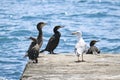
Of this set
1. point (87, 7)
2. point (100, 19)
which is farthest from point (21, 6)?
point (100, 19)

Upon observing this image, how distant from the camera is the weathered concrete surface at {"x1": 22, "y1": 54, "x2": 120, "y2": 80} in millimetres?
11766

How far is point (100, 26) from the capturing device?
137ft

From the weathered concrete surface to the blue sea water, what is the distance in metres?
8.68

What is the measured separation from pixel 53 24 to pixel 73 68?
1139 inches

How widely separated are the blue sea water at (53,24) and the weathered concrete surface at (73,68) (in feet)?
28.5

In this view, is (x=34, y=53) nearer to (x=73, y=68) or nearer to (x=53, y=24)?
(x=73, y=68)

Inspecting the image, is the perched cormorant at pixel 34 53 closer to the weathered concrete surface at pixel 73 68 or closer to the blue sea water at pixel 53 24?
the weathered concrete surface at pixel 73 68

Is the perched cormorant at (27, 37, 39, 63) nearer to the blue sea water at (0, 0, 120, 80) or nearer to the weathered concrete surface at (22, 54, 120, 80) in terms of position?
the weathered concrete surface at (22, 54, 120, 80)

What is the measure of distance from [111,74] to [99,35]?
81.2 feet

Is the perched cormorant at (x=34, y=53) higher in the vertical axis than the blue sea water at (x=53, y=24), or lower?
higher

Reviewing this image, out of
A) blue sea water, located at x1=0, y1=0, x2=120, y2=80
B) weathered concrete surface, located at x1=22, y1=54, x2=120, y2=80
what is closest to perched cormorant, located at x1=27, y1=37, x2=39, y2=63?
weathered concrete surface, located at x1=22, y1=54, x2=120, y2=80

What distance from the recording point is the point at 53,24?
136ft

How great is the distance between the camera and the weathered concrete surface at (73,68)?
38.6ft

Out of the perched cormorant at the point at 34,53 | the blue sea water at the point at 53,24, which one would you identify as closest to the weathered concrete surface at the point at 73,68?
the perched cormorant at the point at 34,53
